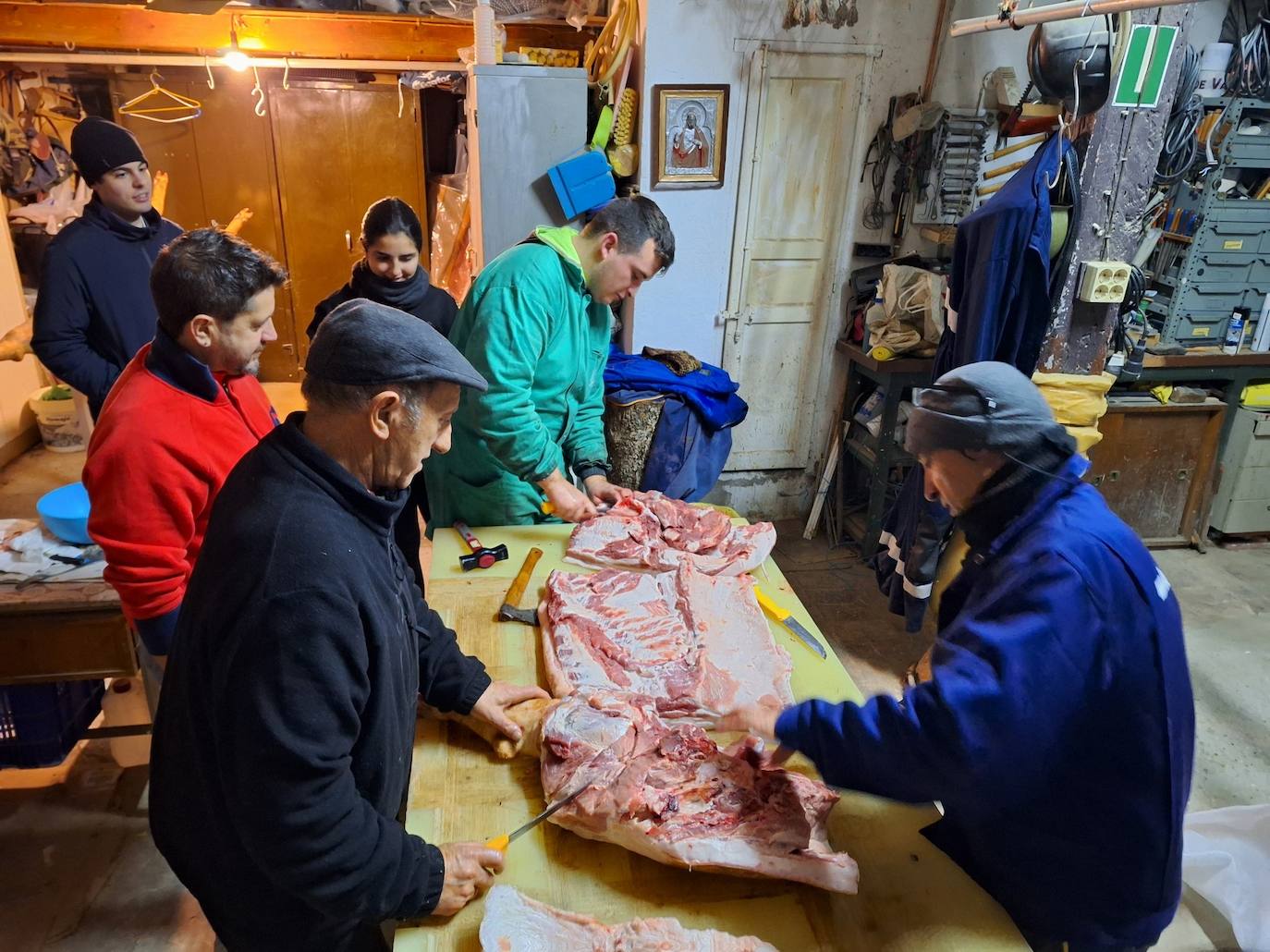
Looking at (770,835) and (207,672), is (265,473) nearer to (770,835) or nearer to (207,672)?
→ (207,672)

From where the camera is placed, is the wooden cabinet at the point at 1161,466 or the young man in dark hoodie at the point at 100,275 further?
the wooden cabinet at the point at 1161,466

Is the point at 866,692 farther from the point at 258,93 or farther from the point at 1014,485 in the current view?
the point at 258,93

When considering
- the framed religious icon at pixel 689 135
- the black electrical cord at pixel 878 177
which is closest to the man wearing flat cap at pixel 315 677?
the framed religious icon at pixel 689 135

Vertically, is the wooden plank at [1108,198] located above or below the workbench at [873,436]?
above

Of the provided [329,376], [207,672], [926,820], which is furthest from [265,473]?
[926,820]

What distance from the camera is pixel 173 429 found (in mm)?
1989

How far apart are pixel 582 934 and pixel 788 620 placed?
105 cm

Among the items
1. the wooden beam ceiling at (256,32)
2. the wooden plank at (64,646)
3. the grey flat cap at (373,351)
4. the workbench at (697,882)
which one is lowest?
the wooden plank at (64,646)

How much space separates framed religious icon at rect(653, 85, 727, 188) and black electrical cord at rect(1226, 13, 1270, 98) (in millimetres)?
2920

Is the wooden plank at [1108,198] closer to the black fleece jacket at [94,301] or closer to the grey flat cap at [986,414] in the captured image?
the grey flat cap at [986,414]

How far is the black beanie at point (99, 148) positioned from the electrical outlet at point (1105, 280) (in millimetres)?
3766

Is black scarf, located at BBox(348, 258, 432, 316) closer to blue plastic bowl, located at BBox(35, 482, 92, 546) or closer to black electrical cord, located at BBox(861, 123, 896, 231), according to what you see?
blue plastic bowl, located at BBox(35, 482, 92, 546)

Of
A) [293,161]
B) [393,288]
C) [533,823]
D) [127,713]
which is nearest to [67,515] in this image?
[127,713]

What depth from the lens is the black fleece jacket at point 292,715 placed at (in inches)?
47.1
